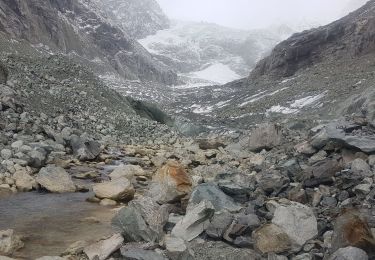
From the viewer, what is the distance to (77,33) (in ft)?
465

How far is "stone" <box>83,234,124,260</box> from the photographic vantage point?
827 cm

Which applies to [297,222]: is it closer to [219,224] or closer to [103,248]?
[219,224]

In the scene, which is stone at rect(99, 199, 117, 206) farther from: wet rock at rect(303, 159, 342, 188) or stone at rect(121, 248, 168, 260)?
wet rock at rect(303, 159, 342, 188)

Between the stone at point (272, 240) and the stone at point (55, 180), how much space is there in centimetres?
771

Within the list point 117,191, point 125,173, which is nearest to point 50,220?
point 117,191

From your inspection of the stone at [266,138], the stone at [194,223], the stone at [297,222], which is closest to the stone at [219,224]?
the stone at [194,223]

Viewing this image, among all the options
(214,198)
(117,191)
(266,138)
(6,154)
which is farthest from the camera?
(266,138)

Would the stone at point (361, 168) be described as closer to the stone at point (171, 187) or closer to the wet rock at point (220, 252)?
the wet rock at point (220, 252)

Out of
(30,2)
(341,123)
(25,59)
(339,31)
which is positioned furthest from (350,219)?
(30,2)

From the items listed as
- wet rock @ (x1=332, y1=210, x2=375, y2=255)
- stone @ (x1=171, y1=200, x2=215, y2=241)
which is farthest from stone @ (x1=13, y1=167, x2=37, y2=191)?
wet rock @ (x1=332, y1=210, x2=375, y2=255)

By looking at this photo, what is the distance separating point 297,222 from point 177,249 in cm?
221

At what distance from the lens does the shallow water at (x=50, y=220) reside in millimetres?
9367

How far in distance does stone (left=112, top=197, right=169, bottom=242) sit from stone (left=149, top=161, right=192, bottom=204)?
0.95 m

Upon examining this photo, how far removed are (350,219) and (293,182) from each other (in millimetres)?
3774
